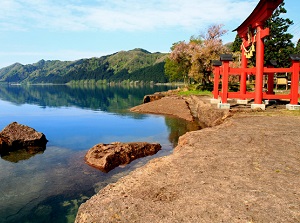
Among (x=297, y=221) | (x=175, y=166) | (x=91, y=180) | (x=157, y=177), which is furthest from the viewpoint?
(x=91, y=180)

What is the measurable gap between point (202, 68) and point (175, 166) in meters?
42.5

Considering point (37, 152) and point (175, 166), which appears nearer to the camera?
point (175, 166)

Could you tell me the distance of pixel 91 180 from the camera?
1180cm

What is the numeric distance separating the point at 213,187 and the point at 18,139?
51.1 feet

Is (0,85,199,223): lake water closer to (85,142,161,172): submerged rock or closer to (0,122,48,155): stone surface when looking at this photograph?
(85,142,161,172): submerged rock

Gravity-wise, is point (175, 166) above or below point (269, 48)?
below

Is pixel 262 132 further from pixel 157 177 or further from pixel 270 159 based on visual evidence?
pixel 157 177

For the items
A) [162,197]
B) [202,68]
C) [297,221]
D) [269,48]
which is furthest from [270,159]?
[269,48]

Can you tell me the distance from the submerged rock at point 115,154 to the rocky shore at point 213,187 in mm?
4165

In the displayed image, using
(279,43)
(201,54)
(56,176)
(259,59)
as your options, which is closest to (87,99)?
(201,54)

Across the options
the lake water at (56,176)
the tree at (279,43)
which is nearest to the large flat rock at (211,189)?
the lake water at (56,176)

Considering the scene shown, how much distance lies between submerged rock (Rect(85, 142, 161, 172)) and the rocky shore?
416 cm

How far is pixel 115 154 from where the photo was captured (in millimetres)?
13836

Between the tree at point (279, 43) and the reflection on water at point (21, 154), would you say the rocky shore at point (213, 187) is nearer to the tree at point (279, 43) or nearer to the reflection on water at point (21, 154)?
the reflection on water at point (21, 154)
